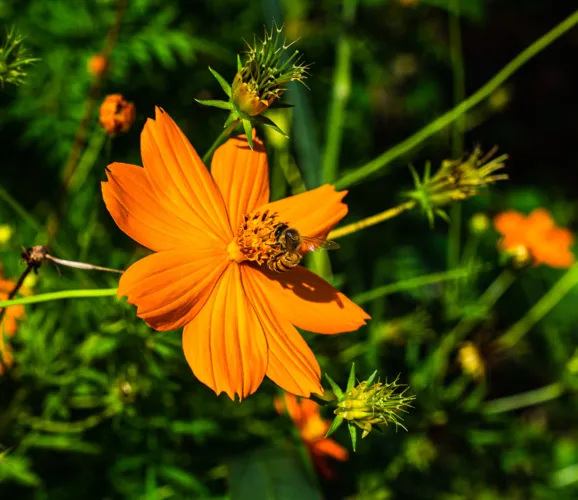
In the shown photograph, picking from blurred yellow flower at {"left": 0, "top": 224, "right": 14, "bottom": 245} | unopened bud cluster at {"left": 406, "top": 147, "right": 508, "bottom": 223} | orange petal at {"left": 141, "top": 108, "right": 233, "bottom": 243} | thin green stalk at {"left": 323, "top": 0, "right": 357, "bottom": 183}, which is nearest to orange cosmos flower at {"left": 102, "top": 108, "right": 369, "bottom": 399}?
orange petal at {"left": 141, "top": 108, "right": 233, "bottom": 243}

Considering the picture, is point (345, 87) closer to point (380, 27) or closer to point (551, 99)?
point (380, 27)

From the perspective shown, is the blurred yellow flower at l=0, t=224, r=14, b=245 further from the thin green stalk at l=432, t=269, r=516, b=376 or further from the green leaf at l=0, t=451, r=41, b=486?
the thin green stalk at l=432, t=269, r=516, b=376

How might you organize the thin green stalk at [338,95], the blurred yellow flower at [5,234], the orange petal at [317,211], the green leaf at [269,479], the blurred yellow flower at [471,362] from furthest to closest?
1. the thin green stalk at [338,95]
2. the blurred yellow flower at [471,362]
3. the blurred yellow flower at [5,234]
4. the green leaf at [269,479]
5. the orange petal at [317,211]

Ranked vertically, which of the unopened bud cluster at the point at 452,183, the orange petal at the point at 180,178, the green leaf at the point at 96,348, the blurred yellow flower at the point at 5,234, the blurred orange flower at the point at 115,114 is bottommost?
the unopened bud cluster at the point at 452,183

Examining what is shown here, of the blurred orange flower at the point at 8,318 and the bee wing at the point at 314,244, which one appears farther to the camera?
the blurred orange flower at the point at 8,318

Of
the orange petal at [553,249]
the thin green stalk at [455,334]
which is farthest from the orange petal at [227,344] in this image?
the orange petal at [553,249]

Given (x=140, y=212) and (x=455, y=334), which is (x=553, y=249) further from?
(x=140, y=212)

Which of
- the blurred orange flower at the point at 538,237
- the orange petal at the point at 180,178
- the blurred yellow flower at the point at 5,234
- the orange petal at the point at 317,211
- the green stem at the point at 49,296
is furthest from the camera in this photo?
the blurred orange flower at the point at 538,237

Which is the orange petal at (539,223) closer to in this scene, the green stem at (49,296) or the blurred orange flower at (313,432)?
the blurred orange flower at (313,432)

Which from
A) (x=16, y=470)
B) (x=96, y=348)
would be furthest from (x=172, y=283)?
(x=16, y=470)
